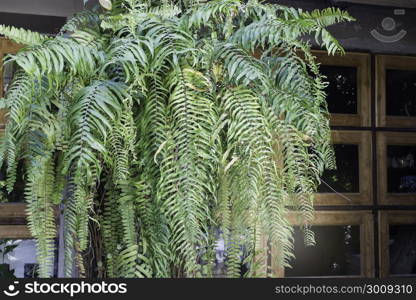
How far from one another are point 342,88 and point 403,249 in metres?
1.10

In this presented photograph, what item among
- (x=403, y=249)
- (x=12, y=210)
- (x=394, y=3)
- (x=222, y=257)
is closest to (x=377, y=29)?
(x=394, y=3)

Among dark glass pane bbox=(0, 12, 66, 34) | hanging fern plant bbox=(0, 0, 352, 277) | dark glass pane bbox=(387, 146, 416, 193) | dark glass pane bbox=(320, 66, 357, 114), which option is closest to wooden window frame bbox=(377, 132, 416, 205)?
dark glass pane bbox=(387, 146, 416, 193)

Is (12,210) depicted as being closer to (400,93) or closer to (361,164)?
(361,164)

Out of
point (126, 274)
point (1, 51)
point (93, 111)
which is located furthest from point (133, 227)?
point (1, 51)

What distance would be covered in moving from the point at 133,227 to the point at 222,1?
→ 702mm

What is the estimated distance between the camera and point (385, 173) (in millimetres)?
3273

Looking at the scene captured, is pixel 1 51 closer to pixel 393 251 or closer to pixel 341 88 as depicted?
pixel 341 88

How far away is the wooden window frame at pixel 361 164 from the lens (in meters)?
3.19

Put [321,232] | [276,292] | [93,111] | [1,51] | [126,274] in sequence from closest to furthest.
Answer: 1. [93,111]
2. [126,274]
3. [276,292]
4. [1,51]
5. [321,232]

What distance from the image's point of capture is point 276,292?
1654mm

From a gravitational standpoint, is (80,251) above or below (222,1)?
below

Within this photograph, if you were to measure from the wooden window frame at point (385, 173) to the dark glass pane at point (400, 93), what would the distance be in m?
0.15

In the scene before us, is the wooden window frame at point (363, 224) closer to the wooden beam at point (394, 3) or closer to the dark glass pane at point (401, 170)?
the dark glass pane at point (401, 170)

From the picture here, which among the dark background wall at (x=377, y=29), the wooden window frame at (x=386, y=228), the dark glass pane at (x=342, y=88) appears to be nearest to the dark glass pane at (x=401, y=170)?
the wooden window frame at (x=386, y=228)
